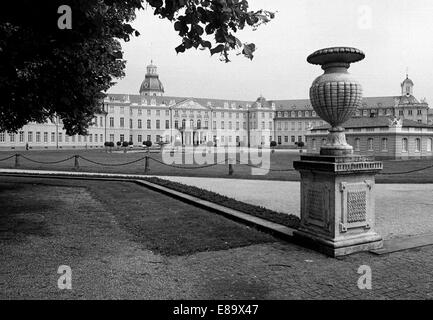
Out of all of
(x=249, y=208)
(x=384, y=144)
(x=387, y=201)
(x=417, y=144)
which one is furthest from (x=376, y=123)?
(x=249, y=208)

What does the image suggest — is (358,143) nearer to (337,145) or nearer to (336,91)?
(337,145)

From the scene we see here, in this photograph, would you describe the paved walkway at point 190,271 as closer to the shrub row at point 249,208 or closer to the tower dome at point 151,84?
the shrub row at point 249,208

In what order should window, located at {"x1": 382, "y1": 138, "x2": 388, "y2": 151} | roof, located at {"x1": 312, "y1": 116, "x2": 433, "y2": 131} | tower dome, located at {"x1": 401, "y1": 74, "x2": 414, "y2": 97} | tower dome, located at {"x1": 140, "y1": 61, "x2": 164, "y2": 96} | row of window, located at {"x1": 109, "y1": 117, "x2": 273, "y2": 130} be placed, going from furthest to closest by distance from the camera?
tower dome, located at {"x1": 140, "y1": 61, "x2": 164, "y2": 96}, tower dome, located at {"x1": 401, "y1": 74, "x2": 414, "y2": 97}, row of window, located at {"x1": 109, "y1": 117, "x2": 273, "y2": 130}, roof, located at {"x1": 312, "y1": 116, "x2": 433, "y2": 131}, window, located at {"x1": 382, "y1": 138, "x2": 388, "y2": 151}

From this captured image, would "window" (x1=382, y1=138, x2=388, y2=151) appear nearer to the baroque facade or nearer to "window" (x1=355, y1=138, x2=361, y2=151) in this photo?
the baroque facade

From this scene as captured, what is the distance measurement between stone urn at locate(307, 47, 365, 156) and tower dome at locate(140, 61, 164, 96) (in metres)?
112

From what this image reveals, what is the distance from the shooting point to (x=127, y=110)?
94.6m

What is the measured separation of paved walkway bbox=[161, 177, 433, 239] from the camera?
7.46 m

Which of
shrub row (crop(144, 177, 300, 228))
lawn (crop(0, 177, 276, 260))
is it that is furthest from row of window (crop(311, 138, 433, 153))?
lawn (crop(0, 177, 276, 260))

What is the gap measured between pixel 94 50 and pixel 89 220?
445 centimetres

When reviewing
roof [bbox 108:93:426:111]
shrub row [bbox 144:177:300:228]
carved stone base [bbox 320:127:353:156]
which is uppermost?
roof [bbox 108:93:426:111]

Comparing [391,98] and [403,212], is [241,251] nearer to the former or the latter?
[403,212]

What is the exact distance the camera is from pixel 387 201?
10781 mm

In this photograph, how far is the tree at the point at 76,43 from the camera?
15.6ft

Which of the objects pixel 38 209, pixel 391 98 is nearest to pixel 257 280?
pixel 38 209
